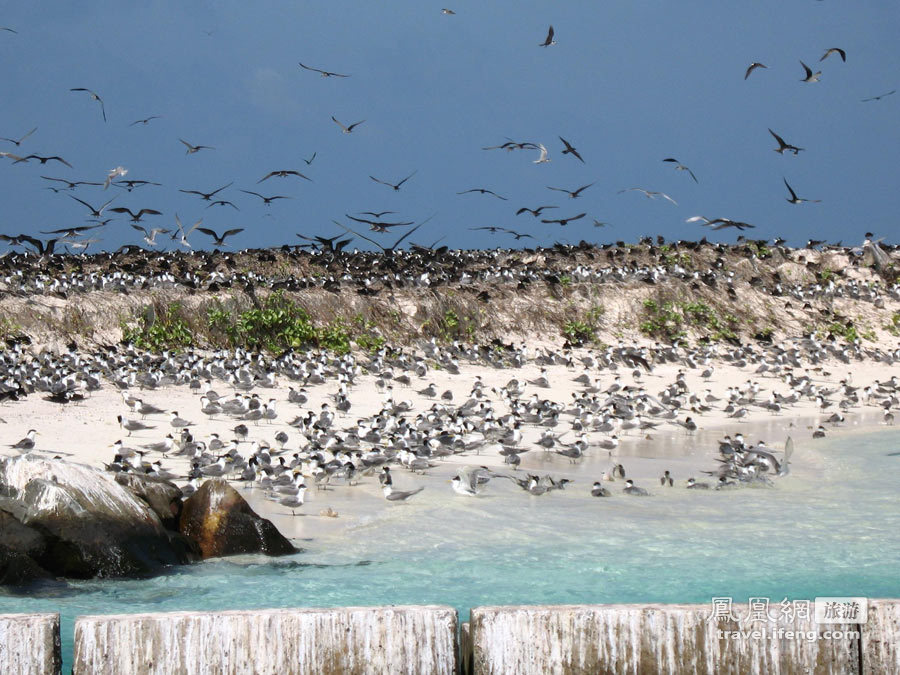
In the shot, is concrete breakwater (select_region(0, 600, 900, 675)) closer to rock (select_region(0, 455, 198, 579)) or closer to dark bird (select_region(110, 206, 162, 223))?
rock (select_region(0, 455, 198, 579))

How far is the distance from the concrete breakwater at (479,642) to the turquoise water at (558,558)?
2843mm

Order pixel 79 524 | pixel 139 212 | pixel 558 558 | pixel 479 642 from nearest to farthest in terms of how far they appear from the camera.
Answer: pixel 479 642 < pixel 79 524 < pixel 558 558 < pixel 139 212

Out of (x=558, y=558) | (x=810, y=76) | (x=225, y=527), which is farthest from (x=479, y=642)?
(x=810, y=76)

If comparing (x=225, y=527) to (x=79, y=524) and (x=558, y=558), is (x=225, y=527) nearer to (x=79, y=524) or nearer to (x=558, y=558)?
(x=79, y=524)

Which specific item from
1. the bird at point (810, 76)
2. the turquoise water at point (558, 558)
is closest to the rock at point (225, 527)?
the turquoise water at point (558, 558)

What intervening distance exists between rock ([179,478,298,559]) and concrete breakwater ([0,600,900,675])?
4789 mm

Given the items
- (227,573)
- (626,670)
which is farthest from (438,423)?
(626,670)

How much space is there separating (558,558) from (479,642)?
5.23 metres

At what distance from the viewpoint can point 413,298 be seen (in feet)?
92.2

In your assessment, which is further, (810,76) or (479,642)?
(810,76)

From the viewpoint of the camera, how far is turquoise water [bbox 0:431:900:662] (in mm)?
9766

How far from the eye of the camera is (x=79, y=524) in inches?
393

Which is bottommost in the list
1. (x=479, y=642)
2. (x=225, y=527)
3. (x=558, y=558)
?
(x=479, y=642)

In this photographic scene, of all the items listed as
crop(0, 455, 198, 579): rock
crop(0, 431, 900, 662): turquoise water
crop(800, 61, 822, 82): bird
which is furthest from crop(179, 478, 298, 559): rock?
crop(800, 61, 822, 82): bird
